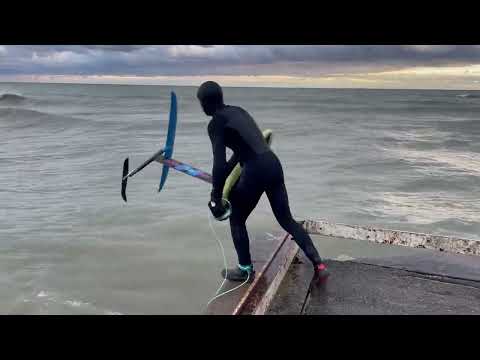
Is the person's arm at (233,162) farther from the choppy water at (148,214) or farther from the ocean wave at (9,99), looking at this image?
the ocean wave at (9,99)

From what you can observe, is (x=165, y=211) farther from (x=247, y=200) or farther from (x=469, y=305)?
(x=469, y=305)

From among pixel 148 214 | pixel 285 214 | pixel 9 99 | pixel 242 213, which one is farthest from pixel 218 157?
pixel 9 99

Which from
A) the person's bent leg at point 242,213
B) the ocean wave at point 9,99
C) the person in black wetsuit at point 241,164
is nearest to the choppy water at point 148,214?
the person's bent leg at point 242,213

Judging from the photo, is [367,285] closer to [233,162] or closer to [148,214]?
[233,162]

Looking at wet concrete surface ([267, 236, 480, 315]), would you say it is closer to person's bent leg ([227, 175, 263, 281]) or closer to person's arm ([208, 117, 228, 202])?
person's bent leg ([227, 175, 263, 281])

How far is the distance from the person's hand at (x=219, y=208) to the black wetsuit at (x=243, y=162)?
3 cm

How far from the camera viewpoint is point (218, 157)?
303 centimetres

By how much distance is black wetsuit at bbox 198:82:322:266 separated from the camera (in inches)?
121

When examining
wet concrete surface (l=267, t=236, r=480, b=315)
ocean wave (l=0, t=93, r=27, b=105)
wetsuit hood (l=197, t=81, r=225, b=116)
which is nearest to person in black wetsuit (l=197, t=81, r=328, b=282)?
wetsuit hood (l=197, t=81, r=225, b=116)

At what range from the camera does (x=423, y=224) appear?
7688 mm

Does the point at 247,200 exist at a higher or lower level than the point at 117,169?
higher

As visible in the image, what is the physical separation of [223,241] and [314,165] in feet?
28.6

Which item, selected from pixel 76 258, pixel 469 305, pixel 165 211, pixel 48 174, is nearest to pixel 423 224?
pixel 469 305

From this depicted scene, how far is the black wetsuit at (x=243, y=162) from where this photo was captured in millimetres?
3080
